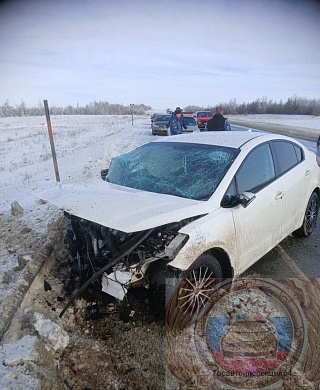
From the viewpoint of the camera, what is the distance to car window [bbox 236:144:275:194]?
3.15m

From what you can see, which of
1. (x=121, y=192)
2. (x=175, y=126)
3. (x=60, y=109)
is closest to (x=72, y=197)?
(x=121, y=192)

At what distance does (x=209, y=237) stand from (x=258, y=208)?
0.84 m

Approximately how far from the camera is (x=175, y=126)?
9.48 meters

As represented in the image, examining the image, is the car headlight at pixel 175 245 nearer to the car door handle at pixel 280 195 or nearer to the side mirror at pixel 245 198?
the side mirror at pixel 245 198

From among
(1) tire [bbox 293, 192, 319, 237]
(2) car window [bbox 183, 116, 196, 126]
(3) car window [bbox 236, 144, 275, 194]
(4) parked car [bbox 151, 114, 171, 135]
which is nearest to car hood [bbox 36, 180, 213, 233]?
(3) car window [bbox 236, 144, 275, 194]

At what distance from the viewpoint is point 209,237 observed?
A: 261 cm

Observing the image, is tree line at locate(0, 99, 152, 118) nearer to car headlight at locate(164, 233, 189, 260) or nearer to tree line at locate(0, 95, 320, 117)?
tree line at locate(0, 95, 320, 117)

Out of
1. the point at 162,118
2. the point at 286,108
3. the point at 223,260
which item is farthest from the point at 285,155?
the point at 286,108

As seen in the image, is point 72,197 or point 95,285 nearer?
point 95,285

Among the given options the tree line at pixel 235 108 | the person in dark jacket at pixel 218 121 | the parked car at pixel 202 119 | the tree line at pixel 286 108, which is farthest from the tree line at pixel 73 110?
the person in dark jacket at pixel 218 121

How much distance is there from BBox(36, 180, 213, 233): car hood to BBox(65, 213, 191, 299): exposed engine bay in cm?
18

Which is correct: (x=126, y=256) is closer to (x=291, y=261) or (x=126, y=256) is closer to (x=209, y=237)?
(x=209, y=237)

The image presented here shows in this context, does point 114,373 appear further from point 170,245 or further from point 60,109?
point 60,109

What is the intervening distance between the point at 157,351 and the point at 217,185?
159 centimetres
